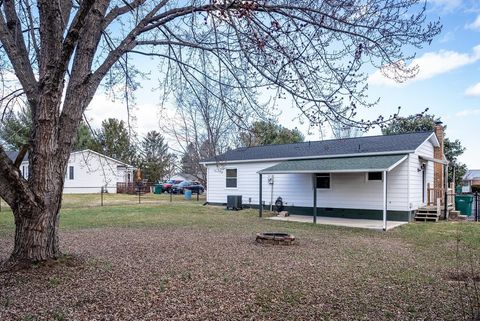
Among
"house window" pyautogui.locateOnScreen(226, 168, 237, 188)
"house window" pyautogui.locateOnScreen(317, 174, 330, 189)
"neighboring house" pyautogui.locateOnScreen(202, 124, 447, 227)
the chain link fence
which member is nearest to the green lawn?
"neighboring house" pyautogui.locateOnScreen(202, 124, 447, 227)

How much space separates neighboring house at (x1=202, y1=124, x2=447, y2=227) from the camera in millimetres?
15164

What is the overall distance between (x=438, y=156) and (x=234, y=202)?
1031 cm

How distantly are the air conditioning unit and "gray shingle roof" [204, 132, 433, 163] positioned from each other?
212cm

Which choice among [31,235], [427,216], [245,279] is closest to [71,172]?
[427,216]

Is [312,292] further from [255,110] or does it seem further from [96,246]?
[96,246]

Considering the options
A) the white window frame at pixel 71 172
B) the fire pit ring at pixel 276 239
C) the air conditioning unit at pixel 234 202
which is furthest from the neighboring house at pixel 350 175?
the white window frame at pixel 71 172

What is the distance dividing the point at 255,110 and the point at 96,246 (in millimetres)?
5185

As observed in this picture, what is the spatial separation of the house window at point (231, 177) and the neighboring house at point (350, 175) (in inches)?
2.3

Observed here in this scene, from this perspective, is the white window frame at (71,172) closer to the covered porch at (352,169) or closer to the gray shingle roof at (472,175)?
the covered porch at (352,169)

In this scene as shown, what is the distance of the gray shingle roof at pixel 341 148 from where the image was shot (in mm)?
15758

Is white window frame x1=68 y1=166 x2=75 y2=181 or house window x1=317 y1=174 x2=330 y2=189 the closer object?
house window x1=317 y1=174 x2=330 y2=189

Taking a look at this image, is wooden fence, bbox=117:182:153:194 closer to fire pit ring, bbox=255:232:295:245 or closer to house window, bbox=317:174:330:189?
house window, bbox=317:174:330:189

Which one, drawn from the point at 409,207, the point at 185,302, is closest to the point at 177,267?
the point at 185,302

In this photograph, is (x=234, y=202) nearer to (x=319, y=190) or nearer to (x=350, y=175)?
(x=319, y=190)
